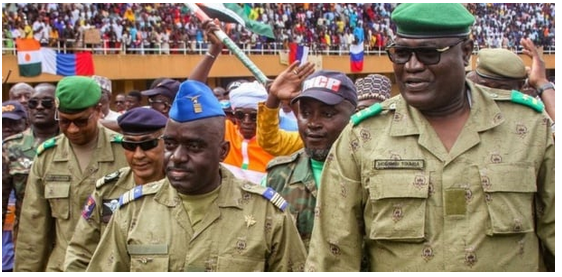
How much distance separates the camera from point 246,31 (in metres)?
25.6

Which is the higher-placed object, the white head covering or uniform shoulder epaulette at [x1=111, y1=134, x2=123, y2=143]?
the white head covering

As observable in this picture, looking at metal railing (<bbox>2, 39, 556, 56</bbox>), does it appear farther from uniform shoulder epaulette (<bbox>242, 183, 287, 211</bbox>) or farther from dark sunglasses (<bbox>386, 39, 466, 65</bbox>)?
dark sunglasses (<bbox>386, 39, 466, 65</bbox>)

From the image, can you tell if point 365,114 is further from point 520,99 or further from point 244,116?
point 244,116

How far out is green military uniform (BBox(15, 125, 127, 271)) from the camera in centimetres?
471

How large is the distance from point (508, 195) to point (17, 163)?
4109 mm

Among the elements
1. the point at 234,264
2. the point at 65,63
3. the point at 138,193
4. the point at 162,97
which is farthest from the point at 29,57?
the point at 234,264

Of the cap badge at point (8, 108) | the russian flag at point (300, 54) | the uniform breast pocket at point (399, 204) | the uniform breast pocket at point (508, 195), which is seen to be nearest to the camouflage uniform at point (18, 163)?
the cap badge at point (8, 108)

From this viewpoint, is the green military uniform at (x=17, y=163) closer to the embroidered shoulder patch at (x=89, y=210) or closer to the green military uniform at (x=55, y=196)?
the green military uniform at (x=55, y=196)

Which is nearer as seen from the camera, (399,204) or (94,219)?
(399,204)

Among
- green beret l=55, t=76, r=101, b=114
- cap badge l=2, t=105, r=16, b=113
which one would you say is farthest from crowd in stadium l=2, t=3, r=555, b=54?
green beret l=55, t=76, r=101, b=114

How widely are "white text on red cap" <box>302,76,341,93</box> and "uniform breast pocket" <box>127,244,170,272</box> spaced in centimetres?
117

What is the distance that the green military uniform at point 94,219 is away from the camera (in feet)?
12.1

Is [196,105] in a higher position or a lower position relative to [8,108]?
higher

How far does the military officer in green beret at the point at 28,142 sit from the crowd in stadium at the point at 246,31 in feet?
40.9
